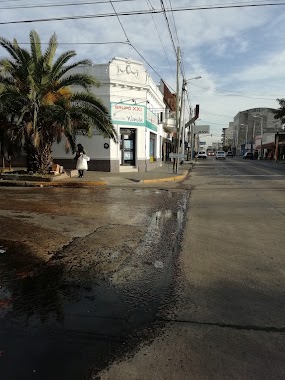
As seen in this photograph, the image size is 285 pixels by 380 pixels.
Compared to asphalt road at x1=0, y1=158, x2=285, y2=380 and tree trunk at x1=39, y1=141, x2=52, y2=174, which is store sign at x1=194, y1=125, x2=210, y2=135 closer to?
tree trunk at x1=39, y1=141, x2=52, y2=174

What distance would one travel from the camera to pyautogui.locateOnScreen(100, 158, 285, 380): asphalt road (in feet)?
9.77

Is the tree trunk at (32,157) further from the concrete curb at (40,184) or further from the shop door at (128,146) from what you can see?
the shop door at (128,146)

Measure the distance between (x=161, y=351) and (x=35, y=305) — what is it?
1662mm

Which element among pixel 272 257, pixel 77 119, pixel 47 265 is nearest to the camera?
pixel 47 265

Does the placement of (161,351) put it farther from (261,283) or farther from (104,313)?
(261,283)

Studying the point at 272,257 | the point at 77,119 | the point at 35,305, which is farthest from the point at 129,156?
the point at 35,305

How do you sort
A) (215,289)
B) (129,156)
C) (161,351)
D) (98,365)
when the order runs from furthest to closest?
1. (129,156)
2. (215,289)
3. (161,351)
4. (98,365)

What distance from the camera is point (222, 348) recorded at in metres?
3.28

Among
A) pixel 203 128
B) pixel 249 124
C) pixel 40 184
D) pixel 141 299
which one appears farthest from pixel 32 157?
pixel 249 124

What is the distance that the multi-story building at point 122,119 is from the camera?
75.5 feet

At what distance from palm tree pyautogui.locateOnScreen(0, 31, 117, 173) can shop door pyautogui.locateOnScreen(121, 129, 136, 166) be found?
20.0ft

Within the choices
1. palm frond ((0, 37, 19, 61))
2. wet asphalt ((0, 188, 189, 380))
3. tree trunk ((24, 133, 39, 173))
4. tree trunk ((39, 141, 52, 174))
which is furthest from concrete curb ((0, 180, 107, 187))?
wet asphalt ((0, 188, 189, 380))

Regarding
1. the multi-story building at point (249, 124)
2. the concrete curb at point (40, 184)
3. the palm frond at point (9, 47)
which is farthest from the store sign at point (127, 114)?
the multi-story building at point (249, 124)

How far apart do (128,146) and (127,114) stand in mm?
2226
